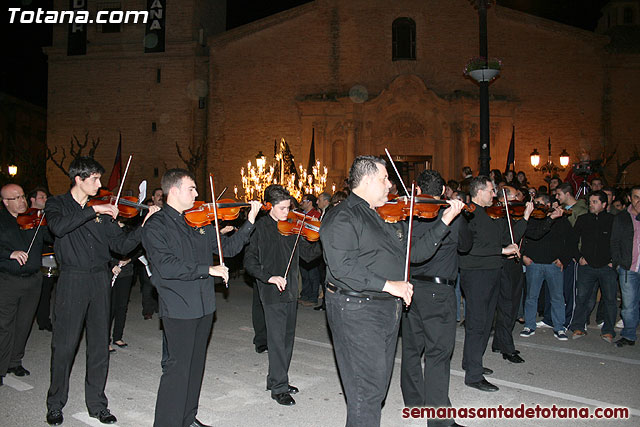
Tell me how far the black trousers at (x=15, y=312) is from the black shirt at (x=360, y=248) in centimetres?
427

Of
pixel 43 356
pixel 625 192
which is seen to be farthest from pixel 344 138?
pixel 43 356

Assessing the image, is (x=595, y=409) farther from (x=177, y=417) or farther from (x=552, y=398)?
(x=177, y=417)

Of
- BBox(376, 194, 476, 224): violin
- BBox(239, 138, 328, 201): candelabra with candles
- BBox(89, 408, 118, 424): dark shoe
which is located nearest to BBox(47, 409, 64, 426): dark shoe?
BBox(89, 408, 118, 424): dark shoe

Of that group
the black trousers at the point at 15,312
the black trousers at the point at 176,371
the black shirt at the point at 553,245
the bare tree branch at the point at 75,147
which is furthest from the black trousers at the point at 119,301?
the bare tree branch at the point at 75,147

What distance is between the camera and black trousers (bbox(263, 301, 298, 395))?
5.49 metres

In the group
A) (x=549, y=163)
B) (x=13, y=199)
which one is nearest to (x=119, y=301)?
Result: (x=13, y=199)

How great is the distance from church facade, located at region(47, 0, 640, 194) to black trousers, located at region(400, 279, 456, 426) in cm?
1901

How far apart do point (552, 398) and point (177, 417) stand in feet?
12.9

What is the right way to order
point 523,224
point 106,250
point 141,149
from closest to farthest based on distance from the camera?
point 106,250, point 523,224, point 141,149

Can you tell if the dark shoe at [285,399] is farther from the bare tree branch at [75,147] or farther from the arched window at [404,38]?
the arched window at [404,38]

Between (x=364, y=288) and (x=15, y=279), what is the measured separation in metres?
4.64

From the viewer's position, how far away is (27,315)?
6.25 meters

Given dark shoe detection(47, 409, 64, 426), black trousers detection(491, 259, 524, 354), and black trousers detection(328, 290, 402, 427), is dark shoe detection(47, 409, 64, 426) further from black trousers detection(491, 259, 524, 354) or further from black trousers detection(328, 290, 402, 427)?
black trousers detection(491, 259, 524, 354)

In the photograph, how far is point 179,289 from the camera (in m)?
4.16
